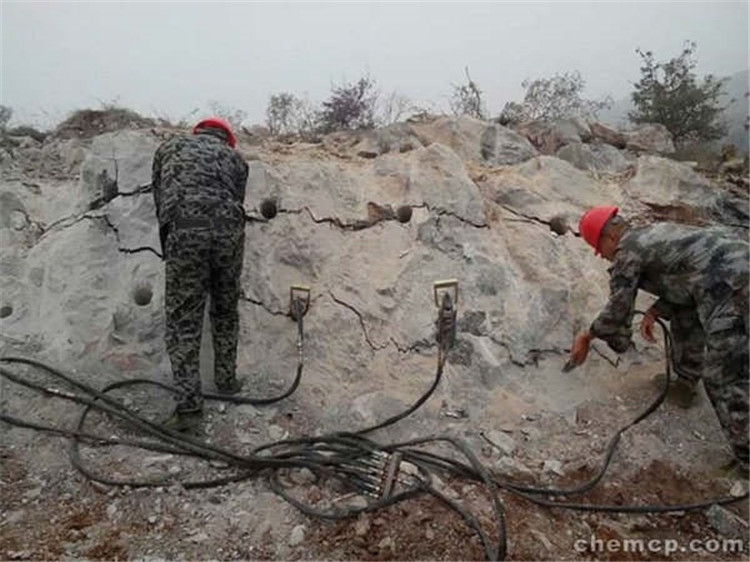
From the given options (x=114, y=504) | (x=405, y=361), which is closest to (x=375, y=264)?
(x=405, y=361)

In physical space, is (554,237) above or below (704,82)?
below

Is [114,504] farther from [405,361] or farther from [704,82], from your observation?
[704,82]

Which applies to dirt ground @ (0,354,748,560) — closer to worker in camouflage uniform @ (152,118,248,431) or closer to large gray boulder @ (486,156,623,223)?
worker in camouflage uniform @ (152,118,248,431)

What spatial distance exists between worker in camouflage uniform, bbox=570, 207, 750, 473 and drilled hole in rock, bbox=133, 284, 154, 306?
8.69ft

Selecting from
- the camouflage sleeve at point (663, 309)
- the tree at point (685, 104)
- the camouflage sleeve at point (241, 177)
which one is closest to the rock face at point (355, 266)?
the camouflage sleeve at point (663, 309)

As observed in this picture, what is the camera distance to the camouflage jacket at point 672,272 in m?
2.82

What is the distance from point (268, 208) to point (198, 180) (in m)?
1.03

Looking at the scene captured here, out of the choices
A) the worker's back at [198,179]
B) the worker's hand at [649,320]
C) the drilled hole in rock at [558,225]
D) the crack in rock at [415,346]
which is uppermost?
the worker's back at [198,179]

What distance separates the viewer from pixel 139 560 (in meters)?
2.09

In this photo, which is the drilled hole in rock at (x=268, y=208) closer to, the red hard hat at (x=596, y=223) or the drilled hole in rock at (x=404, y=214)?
the drilled hole in rock at (x=404, y=214)

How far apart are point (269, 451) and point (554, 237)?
255 centimetres

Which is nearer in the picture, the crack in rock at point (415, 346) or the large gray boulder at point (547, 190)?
the crack in rock at point (415, 346)

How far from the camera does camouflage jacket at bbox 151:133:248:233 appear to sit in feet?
9.87

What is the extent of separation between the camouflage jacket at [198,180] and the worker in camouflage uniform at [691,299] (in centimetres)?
209
